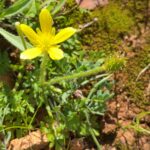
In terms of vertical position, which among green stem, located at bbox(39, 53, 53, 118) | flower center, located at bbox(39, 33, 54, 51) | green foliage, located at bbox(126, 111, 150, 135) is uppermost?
flower center, located at bbox(39, 33, 54, 51)

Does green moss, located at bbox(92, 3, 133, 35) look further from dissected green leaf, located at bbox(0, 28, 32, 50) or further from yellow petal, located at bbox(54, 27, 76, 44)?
yellow petal, located at bbox(54, 27, 76, 44)

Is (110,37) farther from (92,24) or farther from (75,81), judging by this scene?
(75,81)

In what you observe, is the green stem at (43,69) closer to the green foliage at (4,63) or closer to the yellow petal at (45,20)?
the yellow petal at (45,20)

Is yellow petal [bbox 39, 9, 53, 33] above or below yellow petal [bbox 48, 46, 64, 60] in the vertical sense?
above

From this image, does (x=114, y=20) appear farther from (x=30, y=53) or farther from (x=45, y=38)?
(x=30, y=53)

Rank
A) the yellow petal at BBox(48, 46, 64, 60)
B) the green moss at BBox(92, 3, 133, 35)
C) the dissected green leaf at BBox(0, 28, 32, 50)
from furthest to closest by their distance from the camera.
A: the green moss at BBox(92, 3, 133, 35) → the dissected green leaf at BBox(0, 28, 32, 50) → the yellow petal at BBox(48, 46, 64, 60)

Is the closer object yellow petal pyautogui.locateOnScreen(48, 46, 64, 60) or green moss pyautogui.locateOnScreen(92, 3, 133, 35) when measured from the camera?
yellow petal pyautogui.locateOnScreen(48, 46, 64, 60)

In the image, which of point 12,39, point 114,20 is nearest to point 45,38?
point 12,39

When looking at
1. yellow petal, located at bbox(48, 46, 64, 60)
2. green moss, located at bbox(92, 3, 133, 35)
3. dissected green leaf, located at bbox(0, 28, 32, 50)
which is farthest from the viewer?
green moss, located at bbox(92, 3, 133, 35)

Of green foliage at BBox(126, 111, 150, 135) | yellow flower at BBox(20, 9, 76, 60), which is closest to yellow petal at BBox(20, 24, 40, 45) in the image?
yellow flower at BBox(20, 9, 76, 60)
